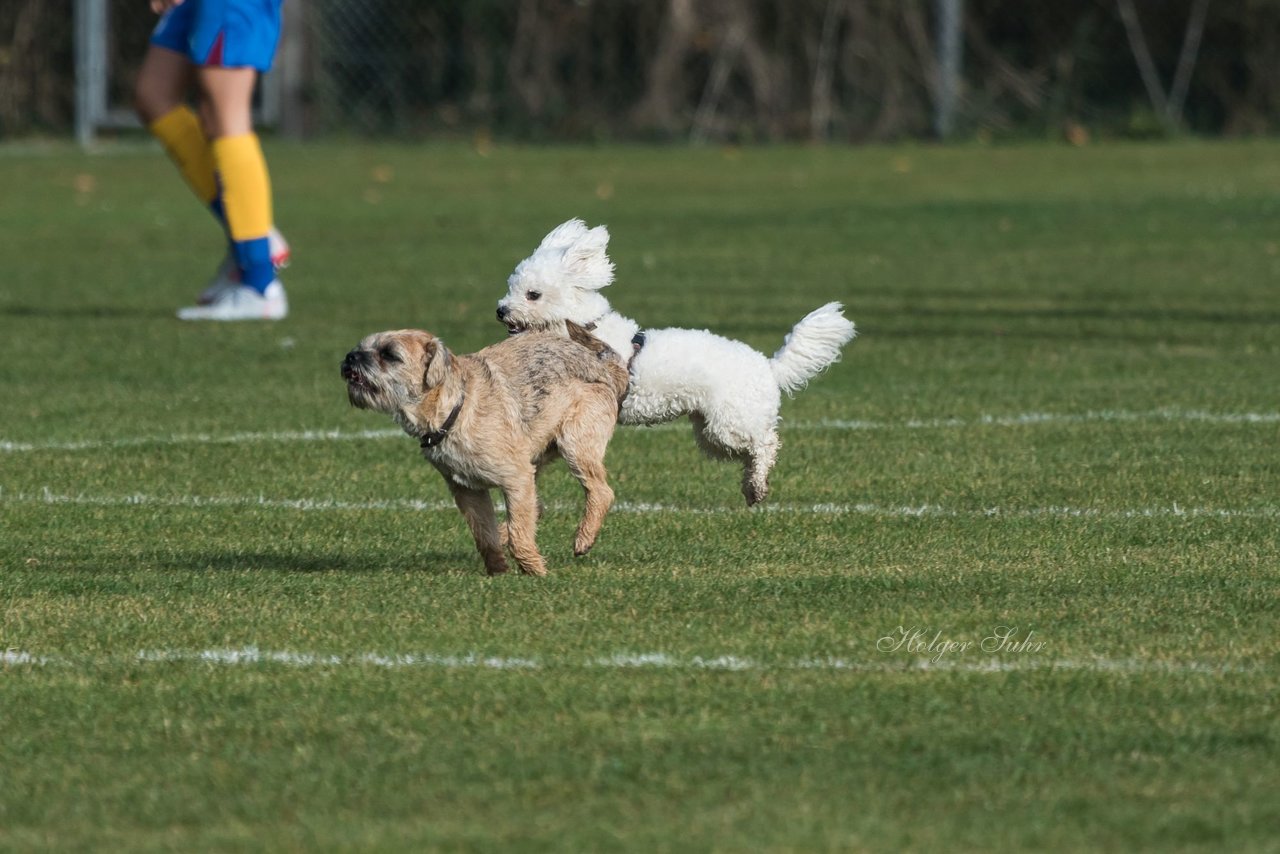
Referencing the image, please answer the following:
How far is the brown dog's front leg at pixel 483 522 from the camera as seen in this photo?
571cm

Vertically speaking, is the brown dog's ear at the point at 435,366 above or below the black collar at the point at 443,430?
above

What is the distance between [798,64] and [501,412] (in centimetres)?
2019

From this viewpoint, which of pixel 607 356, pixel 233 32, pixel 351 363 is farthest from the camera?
pixel 233 32

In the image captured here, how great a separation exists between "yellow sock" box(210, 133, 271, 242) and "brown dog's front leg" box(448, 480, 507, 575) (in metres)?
5.68

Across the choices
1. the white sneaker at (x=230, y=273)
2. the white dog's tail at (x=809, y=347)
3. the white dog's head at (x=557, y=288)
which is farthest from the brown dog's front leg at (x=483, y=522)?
the white sneaker at (x=230, y=273)

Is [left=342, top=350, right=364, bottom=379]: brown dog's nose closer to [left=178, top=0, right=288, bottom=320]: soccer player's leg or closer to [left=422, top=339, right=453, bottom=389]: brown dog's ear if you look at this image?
[left=422, top=339, right=453, bottom=389]: brown dog's ear

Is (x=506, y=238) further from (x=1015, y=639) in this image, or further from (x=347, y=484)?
(x=1015, y=639)

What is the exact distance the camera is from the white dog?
6.35 m

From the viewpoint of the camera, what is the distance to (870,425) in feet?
27.0

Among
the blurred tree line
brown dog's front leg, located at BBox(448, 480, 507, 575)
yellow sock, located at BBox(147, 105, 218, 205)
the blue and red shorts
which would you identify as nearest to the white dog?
brown dog's front leg, located at BBox(448, 480, 507, 575)

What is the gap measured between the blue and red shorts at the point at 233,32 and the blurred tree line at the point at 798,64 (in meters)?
14.3

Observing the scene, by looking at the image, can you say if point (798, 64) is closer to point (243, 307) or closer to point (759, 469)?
point (243, 307)

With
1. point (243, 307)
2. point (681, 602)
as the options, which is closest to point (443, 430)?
point (681, 602)

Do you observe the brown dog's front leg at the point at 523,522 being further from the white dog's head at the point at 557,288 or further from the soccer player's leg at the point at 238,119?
the soccer player's leg at the point at 238,119
